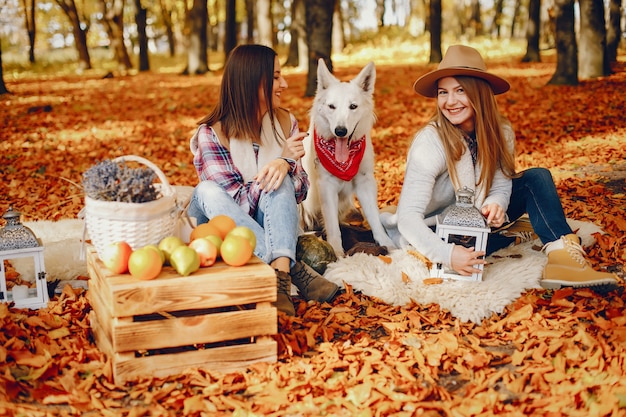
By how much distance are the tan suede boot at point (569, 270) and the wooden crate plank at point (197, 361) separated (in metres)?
1.74

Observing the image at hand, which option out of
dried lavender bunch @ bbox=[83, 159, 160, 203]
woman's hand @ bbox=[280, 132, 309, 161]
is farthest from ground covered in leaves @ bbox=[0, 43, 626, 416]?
woman's hand @ bbox=[280, 132, 309, 161]

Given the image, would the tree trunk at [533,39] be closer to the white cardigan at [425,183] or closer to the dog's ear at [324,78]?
the dog's ear at [324,78]

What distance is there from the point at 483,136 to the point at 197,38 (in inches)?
586

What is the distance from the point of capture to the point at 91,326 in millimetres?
3000

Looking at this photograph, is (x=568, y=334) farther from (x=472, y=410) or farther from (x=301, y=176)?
(x=301, y=176)

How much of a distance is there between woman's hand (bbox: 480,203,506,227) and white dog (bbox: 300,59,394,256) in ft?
2.79

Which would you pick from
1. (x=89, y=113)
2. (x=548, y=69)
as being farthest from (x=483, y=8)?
(x=89, y=113)

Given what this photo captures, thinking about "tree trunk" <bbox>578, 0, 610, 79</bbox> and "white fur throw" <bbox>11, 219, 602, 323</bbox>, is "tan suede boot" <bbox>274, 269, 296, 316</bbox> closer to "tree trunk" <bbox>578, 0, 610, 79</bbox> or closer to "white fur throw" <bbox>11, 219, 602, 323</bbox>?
"white fur throw" <bbox>11, 219, 602, 323</bbox>

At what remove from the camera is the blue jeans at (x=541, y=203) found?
3621 millimetres

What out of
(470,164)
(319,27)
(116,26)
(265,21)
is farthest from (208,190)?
(116,26)

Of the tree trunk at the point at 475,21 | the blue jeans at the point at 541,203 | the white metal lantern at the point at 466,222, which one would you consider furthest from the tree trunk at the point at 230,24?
the tree trunk at the point at 475,21

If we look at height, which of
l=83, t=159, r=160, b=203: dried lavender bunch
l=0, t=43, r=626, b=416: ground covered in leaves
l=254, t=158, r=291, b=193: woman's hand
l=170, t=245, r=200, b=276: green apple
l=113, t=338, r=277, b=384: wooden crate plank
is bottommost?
l=0, t=43, r=626, b=416: ground covered in leaves

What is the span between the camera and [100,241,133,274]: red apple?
245 cm

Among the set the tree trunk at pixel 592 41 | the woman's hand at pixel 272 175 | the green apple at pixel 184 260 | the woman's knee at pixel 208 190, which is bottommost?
the green apple at pixel 184 260
